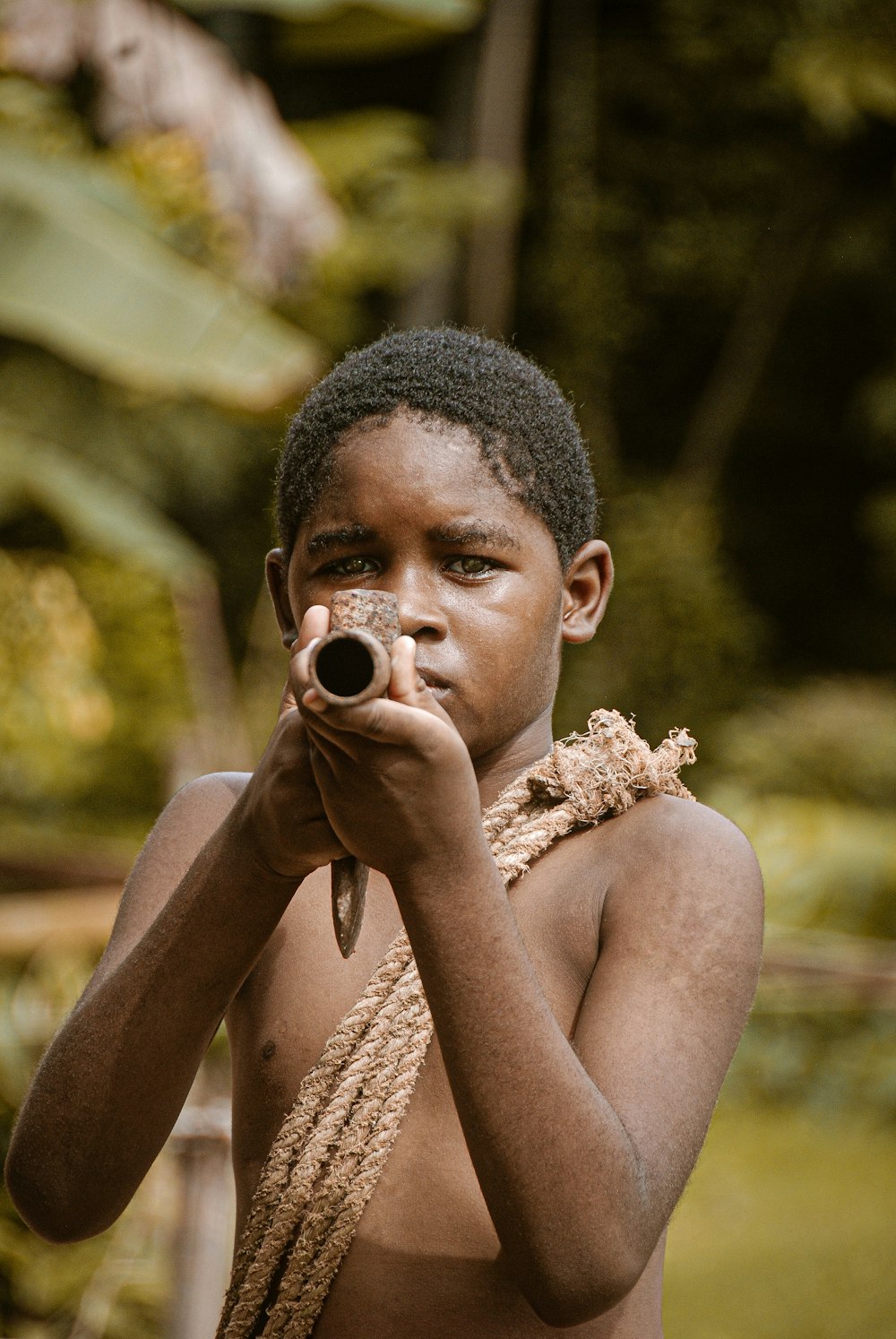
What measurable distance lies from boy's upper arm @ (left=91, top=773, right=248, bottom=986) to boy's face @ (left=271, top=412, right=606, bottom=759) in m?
0.27

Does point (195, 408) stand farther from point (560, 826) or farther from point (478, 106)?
point (560, 826)

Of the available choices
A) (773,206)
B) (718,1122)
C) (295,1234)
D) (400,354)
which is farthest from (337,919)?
(773,206)

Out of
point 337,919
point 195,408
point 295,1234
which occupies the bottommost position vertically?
point 195,408

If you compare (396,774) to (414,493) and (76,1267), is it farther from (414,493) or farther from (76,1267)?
(76,1267)

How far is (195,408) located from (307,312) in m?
0.94

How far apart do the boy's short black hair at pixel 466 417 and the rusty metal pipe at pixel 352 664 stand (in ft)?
1.32

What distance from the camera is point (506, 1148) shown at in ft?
3.74

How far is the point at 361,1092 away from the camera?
145 centimetres

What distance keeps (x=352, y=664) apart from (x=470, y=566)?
1.36 feet

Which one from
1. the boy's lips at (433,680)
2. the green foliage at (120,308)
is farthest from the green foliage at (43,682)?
the boy's lips at (433,680)

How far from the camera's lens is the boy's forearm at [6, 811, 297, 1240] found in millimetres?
1322

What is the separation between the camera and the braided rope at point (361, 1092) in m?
1.42

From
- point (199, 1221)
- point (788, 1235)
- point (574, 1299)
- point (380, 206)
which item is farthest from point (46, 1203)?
point (380, 206)

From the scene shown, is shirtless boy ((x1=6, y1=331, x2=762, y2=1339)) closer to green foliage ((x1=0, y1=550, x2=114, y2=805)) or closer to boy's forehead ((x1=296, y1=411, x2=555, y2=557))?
boy's forehead ((x1=296, y1=411, x2=555, y2=557))
